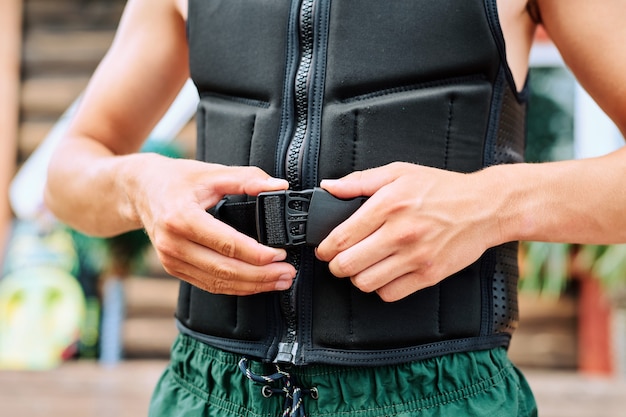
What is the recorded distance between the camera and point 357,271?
0.82 m

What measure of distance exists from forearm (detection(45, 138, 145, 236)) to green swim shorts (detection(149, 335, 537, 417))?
0.29 metres

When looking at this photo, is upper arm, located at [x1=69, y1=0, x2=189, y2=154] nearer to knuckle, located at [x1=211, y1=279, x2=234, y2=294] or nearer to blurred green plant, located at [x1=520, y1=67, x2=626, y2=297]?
knuckle, located at [x1=211, y1=279, x2=234, y2=294]

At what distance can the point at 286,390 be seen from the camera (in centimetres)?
94

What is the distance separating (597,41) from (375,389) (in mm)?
555

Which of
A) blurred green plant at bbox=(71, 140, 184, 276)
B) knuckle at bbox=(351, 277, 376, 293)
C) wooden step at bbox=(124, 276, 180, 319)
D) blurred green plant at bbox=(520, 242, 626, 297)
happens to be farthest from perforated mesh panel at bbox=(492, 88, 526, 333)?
wooden step at bbox=(124, 276, 180, 319)

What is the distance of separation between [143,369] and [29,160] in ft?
5.30

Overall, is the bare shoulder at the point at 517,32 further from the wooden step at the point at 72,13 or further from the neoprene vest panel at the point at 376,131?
the wooden step at the point at 72,13

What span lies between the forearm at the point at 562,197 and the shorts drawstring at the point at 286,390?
0.34m

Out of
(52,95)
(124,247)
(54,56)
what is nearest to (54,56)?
(54,56)

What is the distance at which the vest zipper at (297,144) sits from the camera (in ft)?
3.05

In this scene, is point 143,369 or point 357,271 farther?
point 143,369

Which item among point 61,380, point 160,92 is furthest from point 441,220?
point 61,380

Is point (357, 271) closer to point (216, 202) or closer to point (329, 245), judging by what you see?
point (329, 245)

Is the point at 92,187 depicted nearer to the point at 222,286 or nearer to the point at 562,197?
the point at 222,286
